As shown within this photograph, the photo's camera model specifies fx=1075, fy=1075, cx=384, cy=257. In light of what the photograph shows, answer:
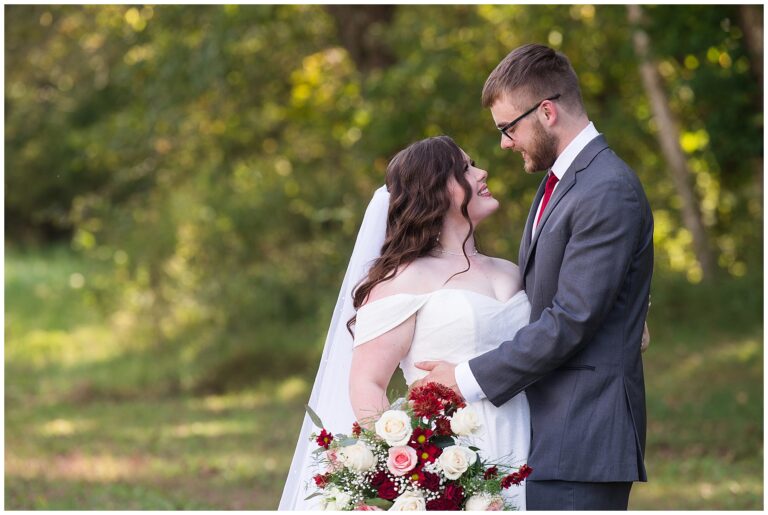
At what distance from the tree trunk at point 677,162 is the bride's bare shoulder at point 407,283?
825 centimetres

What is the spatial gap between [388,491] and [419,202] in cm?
100

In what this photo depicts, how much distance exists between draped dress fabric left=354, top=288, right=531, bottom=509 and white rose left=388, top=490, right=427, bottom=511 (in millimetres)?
395

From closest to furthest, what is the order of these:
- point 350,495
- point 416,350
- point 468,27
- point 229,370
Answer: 1. point 350,495
2. point 416,350
3. point 468,27
4. point 229,370

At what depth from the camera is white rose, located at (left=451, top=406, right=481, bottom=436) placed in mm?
3160

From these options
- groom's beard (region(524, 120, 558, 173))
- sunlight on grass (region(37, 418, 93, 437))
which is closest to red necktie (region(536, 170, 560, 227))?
groom's beard (region(524, 120, 558, 173))

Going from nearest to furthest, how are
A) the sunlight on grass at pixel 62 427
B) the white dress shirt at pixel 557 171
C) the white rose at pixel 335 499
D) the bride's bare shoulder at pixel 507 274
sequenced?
the white rose at pixel 335 499
the white dress shirt at pixel 557 171
the bride's bare shoulder at pixel 507 274
the sunlight on grass at pixel 62 427

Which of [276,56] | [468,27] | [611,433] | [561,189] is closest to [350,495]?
[611,433]

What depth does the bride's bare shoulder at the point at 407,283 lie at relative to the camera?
3551 mm

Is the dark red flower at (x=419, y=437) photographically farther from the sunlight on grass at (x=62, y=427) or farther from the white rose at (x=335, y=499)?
the sunlight on grass at (x=62, y=427)

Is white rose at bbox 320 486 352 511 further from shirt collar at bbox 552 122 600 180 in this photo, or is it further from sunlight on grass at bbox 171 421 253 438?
sunlight on grass at bbox 171 421 253 438

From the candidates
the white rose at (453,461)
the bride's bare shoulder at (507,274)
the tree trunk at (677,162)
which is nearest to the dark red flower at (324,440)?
the white rose at (453,461)

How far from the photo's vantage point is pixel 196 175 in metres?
15.0

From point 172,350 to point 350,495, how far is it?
500 inches

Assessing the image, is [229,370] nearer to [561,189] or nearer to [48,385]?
[48,385]
